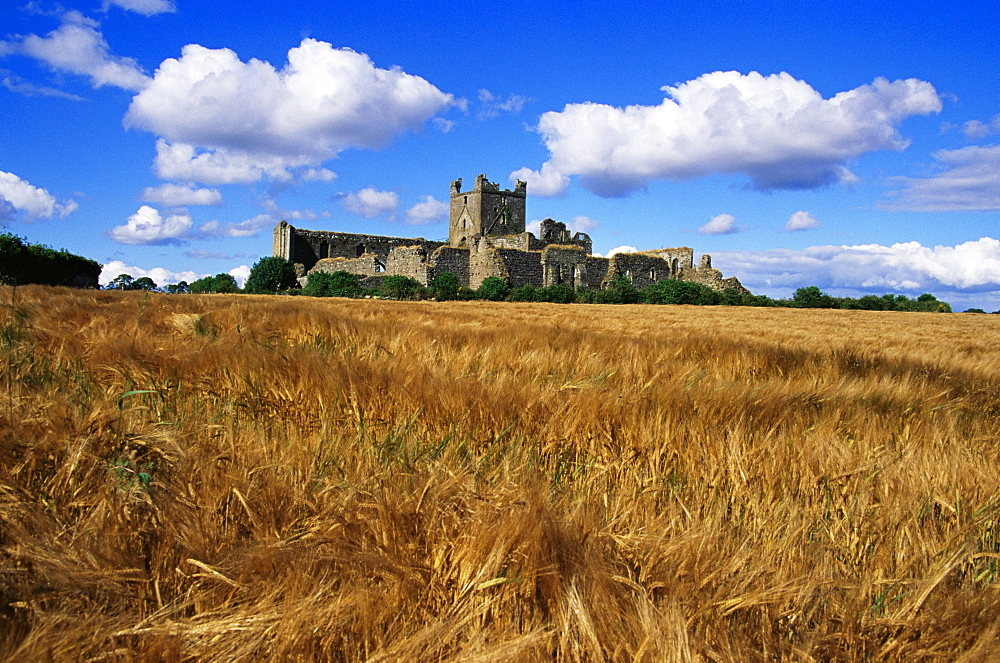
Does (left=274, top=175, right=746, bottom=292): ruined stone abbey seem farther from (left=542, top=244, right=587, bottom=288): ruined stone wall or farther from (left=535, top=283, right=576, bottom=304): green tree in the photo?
(left=535, top=283, right=576, bottom=304): green tree

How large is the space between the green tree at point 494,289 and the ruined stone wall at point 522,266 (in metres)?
1.12

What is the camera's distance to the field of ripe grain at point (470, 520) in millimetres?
975

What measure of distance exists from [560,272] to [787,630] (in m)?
38.2

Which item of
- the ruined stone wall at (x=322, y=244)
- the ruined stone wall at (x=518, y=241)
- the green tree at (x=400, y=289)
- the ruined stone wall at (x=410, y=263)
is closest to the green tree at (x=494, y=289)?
the green tree at (x=400, y=289)

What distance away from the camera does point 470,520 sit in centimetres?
129

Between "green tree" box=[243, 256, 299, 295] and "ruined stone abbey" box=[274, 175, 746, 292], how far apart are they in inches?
57.4

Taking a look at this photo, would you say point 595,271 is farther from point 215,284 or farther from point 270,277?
point 215,284

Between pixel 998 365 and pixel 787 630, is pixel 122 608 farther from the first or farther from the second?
pixel 998 365

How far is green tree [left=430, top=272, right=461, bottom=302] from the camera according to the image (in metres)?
34.3

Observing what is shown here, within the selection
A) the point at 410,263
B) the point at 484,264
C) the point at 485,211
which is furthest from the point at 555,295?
the point at 485,211

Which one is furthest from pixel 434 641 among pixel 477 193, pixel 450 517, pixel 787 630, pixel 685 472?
pixel 477 193

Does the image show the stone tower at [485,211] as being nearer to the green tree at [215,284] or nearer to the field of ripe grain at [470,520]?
the green tree at [215,284]

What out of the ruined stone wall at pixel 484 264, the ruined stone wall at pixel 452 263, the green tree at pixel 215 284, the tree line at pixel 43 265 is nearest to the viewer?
the tree line at pixel 43 265

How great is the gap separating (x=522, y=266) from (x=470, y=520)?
36689 millimetres
